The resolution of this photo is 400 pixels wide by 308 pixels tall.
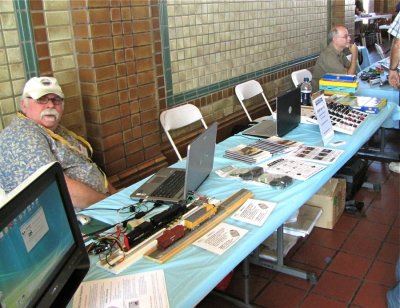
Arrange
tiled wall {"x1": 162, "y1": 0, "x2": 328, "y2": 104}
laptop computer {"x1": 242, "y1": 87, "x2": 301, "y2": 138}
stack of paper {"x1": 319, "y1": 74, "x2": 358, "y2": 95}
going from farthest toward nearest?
stack of paper {"x1": 319, "y1": 74, "x2": 358, "y2": 95}
tiled wall {"x1": 162, "y1": 0, "x2": 328, "y2": 104}
laptop computer {"x1": 242, "y1": 87, "x2": 301, "y2": 138}

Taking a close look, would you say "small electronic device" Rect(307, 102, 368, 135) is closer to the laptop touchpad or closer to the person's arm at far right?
the laptop touchpad

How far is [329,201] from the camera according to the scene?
9.74 feet

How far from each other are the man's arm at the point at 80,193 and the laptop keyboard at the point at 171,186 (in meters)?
0.48

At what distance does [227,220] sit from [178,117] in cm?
161

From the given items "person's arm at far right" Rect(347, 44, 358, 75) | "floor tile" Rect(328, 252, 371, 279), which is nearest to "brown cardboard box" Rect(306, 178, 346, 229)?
"floor tile" Rect(328, 252, 371, 279)

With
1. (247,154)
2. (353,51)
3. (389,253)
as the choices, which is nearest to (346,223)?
(389,253)

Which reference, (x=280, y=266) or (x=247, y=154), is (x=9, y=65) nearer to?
(x=247, y=154)

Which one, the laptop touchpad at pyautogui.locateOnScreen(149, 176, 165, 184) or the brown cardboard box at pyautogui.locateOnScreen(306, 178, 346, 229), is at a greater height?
the laptop touchpad at pyautogui.locateOnScreen(149, 176, 165, 184)

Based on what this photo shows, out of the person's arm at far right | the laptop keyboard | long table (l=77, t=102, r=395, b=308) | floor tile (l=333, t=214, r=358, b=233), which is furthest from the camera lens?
the person's arm at far right

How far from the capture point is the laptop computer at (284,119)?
2.80m

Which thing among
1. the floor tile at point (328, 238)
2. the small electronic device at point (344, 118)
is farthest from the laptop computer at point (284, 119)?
the floor tile at point (328, 238)

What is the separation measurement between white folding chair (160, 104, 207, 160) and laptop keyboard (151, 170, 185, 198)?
827 millimetres

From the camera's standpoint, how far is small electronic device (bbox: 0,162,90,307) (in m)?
0.97

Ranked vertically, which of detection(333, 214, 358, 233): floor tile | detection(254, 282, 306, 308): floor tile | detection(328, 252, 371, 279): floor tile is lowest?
detection(254, 282, 306, 308): floor tile
